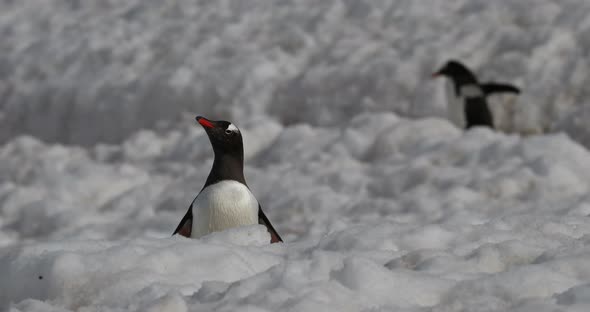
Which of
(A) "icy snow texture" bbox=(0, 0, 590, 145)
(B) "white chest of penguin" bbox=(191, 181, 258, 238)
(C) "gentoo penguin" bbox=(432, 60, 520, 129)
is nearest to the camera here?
(B) "white chest of penguin" bbox=(191, 181, 258, 238)

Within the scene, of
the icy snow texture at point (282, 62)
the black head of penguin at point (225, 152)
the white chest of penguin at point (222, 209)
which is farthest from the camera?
the icy snow texture at point (282, 62)

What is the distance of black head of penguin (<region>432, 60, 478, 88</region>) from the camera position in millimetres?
8109

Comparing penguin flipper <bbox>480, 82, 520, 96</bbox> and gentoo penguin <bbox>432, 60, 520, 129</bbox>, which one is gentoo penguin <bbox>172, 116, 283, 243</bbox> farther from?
penguin flipper <bbox>480, 82, 520, 96</bbox>

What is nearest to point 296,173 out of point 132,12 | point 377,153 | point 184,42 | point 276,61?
point 377,153

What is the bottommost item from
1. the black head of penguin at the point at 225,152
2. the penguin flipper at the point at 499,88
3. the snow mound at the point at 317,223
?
the snow mound at the point at 317,223

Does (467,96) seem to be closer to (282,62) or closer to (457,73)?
(457,73)

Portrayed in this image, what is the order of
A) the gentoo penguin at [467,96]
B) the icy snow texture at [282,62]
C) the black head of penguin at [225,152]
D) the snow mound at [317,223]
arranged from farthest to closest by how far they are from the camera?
the icy snow texture at [282,62], the gentoo penguin at [467,96], the black head of penguin at [225,152], the snow mound at [317,223]

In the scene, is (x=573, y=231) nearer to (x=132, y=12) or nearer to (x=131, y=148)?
(x=131, y=148)

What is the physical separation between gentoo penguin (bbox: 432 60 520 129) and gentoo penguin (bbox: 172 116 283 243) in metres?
3.93

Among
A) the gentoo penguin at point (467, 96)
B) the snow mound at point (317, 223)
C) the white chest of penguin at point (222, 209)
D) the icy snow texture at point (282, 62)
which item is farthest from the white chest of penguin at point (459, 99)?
the white chest of penguin at point (222, 209)

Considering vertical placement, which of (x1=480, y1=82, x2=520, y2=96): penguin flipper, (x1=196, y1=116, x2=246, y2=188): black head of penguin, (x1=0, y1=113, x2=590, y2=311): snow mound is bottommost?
(x1=0, y1=113, x2=590, y2=311): snow mound

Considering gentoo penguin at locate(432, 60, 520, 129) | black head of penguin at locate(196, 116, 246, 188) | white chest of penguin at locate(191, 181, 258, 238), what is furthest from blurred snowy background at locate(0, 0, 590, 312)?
black head of penguin at locate(196, 116, 246, 188)

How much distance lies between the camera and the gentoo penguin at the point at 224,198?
14.0 feet

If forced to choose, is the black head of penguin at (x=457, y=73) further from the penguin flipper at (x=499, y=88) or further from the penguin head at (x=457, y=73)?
the penguin flipper at (x=499, y=88)
